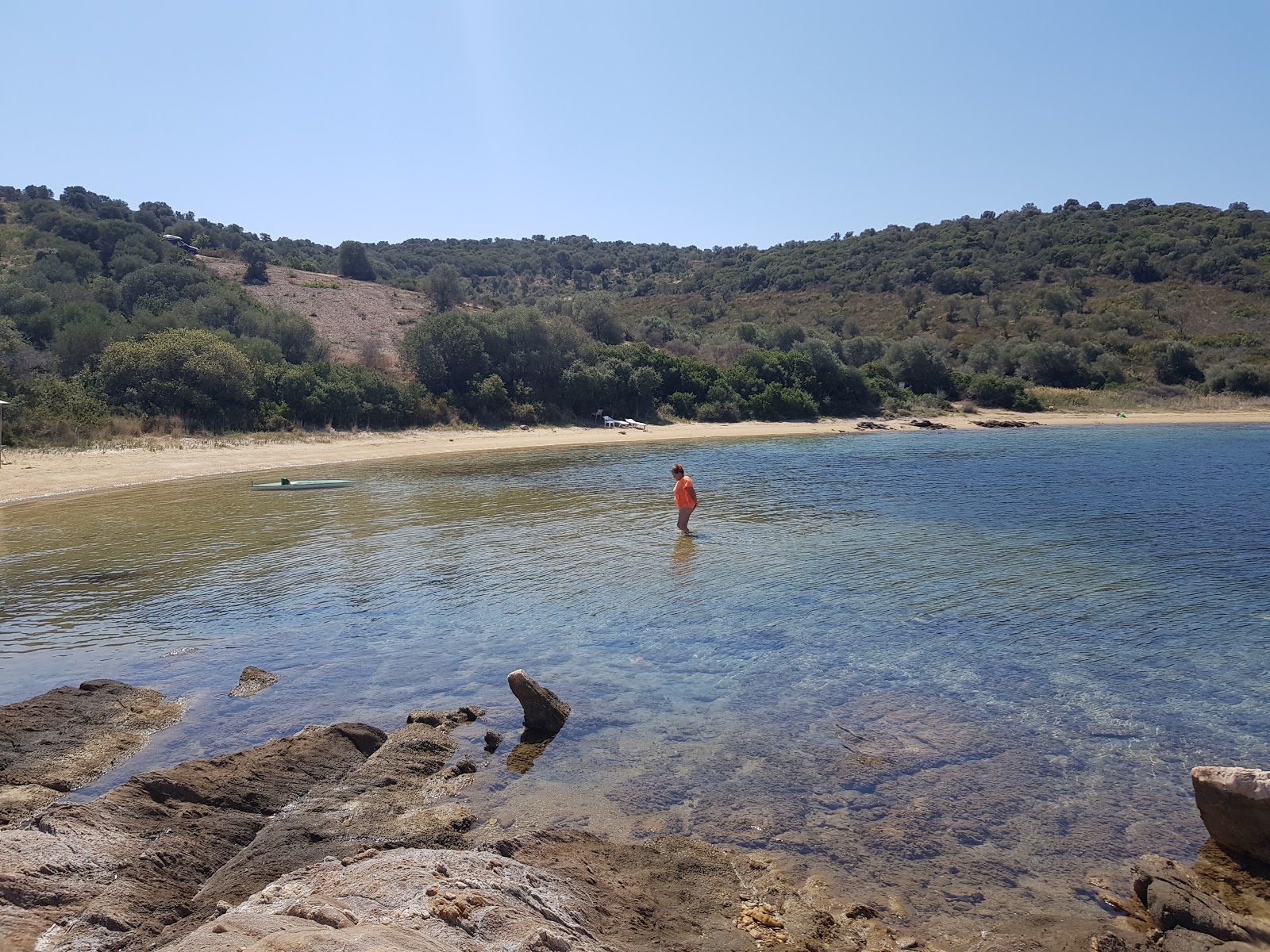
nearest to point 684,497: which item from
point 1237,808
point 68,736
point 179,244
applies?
point 68,736

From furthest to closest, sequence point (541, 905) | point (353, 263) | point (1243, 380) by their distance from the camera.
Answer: point (353, 263) < point (1243, 380) < point (541, 905)

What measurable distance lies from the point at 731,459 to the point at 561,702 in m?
24.9

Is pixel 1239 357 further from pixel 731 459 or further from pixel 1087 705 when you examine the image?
pixel 1087 705

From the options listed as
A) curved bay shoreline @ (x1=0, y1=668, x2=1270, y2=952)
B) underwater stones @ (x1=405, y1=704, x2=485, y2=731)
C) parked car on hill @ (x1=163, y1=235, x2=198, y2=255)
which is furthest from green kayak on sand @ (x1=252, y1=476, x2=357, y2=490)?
parked car on hill @ (x1=163, y1=235, x2=198, y2=255)

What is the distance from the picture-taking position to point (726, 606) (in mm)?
13266

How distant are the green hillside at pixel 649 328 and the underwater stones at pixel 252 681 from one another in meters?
24.5

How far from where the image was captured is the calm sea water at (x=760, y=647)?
7.04m

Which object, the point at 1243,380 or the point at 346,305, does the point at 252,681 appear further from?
the point at 1243,380

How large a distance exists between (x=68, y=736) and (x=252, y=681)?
6.88 ft

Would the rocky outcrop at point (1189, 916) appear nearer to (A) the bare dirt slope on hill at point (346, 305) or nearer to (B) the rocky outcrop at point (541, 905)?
(B) the rocky outcrop at point (541, 905)

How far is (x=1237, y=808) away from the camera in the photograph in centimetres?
621

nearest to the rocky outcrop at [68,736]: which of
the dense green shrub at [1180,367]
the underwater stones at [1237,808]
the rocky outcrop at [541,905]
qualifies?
the rocky outcrop at [541,905]

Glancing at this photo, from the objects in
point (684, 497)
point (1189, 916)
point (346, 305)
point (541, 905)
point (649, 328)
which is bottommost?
point (1189, 916)

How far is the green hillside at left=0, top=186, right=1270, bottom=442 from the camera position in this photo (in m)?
35.6
